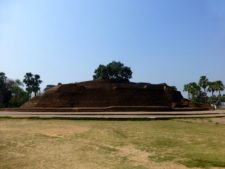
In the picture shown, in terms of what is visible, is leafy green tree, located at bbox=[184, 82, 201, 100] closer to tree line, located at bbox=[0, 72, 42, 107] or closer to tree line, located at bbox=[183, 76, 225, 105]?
tree line, located at bbox=[183, 76, 225, 105]

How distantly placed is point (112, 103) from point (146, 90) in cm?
527

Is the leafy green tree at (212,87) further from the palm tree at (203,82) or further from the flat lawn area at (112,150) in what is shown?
the flat lawn area at (112,150)

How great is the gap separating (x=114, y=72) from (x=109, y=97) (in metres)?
8.70

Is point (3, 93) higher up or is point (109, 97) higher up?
point (3, 93)

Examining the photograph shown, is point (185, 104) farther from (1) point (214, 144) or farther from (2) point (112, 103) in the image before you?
(1) point (214, 144)

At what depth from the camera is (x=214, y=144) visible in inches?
357

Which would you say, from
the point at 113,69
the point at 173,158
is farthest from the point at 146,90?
the point at 173,158

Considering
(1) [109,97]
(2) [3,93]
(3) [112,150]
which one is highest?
(2) [3,93]

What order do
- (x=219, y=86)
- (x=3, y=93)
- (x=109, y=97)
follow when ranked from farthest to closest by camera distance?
(x=3, y=93) < (x=219, y=86) < (x=109, y=97)

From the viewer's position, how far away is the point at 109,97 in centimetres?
3759

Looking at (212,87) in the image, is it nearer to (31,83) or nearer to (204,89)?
(204,89)

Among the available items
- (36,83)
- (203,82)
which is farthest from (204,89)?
(36,83)

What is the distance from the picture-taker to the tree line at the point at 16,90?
187 ft

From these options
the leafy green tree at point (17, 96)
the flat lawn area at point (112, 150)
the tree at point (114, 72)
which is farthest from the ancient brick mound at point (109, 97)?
the flat lawn area at point (112, 150)
